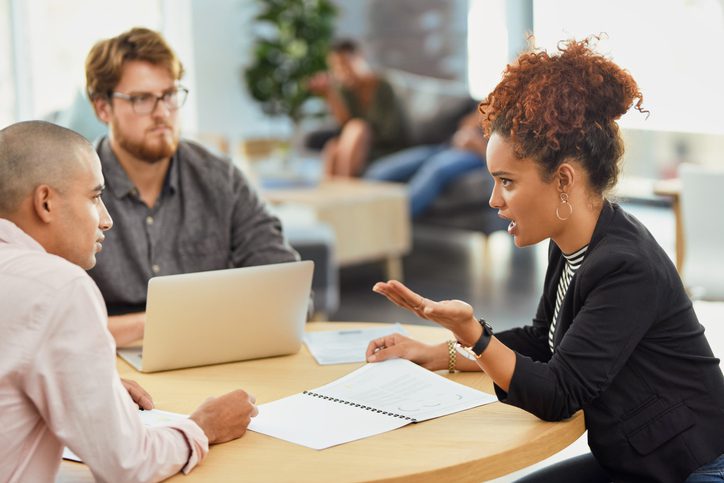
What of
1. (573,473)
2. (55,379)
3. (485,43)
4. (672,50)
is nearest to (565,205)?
(573,473)

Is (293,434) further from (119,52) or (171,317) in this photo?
(119,52)

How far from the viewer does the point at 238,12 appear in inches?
341

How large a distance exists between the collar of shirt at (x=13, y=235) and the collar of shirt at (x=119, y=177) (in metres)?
1.11

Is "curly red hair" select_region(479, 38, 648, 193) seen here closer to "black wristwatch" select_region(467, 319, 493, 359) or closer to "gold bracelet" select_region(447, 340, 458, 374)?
"black wristwatch" select_region(467, 319, 493, 359)

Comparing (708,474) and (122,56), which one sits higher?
(122,56)

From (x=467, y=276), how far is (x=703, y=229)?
7.97 feet

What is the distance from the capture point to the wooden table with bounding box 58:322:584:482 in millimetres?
1478

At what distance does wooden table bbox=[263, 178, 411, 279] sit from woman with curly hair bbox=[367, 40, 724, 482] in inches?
153

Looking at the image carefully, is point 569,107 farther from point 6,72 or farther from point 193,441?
point 6,72

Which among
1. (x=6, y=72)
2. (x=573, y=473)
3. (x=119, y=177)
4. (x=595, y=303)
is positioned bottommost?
(x=573, y=473)

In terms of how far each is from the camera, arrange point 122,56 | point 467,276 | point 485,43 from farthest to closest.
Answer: point 485,43 → point 467,276 → point 122,56

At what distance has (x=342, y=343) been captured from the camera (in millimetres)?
2170

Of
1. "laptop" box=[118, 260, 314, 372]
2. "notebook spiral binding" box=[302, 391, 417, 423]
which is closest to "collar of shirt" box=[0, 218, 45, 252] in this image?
"laptop" box=[118, 260, 314, 372]

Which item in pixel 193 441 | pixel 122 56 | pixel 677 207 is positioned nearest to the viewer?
pixel 193 441
